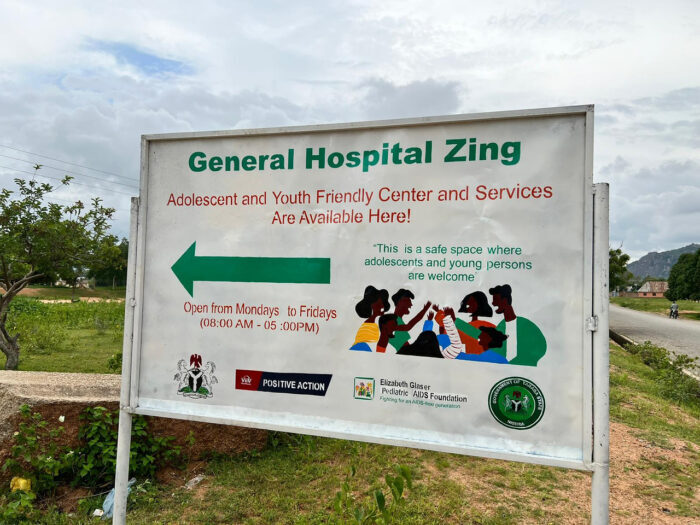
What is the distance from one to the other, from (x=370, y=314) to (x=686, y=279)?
4956 centimetres

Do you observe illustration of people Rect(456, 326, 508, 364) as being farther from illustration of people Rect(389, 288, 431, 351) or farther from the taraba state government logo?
illustration of people Rect(389, 288, 431, 351)

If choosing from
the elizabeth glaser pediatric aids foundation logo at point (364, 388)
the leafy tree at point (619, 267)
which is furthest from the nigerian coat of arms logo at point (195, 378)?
the leafy tree at point (619, 267)

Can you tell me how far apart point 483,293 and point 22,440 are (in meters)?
3.32

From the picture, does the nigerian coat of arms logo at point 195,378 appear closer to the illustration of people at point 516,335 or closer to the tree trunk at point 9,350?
the illustration of people at point 516,335

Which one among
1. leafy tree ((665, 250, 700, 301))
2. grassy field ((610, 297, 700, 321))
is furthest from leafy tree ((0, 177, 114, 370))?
leafy tree ((665, 250, 700, 301))

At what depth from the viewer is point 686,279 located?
142 ft

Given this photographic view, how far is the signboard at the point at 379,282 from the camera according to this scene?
2.30 metres

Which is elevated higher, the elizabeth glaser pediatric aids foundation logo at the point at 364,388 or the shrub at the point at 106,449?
the elizabeth glaser pediatric aids foundation logo at the point at 364,388

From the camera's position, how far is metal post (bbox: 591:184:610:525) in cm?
220

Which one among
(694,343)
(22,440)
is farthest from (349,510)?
(694,343)

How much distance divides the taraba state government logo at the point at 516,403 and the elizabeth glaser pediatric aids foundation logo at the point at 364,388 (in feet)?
1.85

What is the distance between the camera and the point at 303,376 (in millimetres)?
2645

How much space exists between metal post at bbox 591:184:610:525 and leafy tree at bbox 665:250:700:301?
47581 mm

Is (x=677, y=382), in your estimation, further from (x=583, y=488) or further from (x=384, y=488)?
(x=384, y=488)
